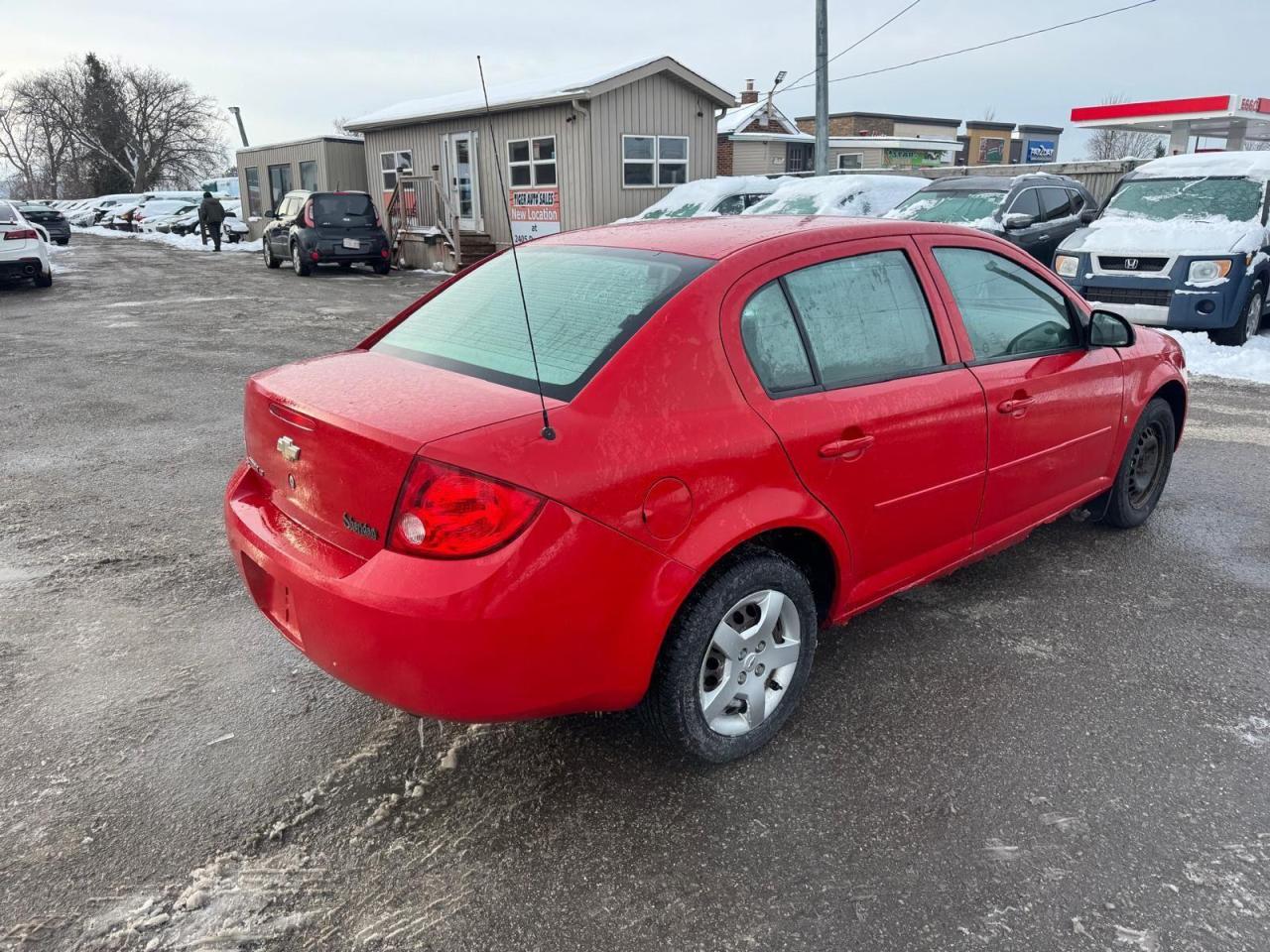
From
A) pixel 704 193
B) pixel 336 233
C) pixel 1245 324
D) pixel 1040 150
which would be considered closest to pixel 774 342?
pixel 1245 324

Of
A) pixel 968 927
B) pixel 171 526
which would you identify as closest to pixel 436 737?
pixel 968 927

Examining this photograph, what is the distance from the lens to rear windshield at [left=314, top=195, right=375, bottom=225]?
63.0 feet

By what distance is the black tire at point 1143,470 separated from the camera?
4316 millimetres

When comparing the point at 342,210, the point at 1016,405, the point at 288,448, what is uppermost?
the point at 342,210

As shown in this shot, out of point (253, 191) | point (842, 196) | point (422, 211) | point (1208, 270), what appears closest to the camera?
point (1208, 270)

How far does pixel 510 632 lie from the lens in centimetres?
218

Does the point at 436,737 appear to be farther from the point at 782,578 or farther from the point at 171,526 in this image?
the point at 171,526

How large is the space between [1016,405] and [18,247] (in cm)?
1712

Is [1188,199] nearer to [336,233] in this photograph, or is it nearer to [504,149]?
[504,149]

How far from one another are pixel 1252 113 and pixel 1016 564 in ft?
96.9

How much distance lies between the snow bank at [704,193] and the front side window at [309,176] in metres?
13.6

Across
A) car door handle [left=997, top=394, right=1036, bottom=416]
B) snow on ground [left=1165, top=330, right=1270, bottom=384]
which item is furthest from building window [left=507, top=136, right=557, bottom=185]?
car door handle [left=997, top=394, right=1036, bottom=416]

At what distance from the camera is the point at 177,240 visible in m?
31.1

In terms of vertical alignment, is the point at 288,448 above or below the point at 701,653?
above
